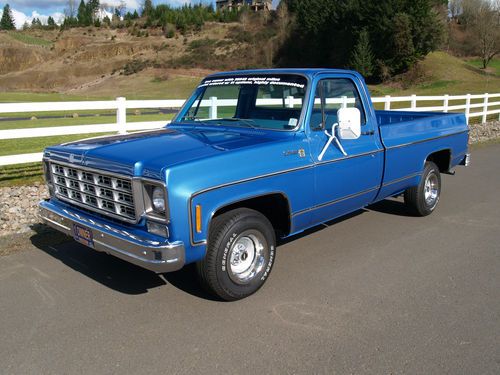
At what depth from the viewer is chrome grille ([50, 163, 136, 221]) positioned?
12.4 ft

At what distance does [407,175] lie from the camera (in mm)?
6043

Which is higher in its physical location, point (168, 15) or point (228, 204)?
point (168, 15)

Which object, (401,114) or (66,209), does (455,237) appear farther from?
(66,209)

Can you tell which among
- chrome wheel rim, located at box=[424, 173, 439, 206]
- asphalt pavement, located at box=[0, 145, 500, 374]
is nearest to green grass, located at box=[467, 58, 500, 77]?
chrome wheel rim, located at box=[424, 173, 439, 206]

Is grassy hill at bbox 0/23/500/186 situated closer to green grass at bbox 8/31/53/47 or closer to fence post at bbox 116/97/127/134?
green grass at bbox 8/31/53/47

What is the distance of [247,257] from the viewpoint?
13.8 ft

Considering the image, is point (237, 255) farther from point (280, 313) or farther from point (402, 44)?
point (402, 44)

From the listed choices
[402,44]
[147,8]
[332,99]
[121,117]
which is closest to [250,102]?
[332,99]

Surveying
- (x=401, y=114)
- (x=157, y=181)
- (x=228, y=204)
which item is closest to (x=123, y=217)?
(x=157, y=181)

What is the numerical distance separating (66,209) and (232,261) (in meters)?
1.61

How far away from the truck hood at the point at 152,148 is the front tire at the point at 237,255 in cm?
58

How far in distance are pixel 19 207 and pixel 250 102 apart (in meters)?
3.59

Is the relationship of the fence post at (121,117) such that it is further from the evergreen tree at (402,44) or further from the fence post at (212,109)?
the evergreen tree at (402,44)

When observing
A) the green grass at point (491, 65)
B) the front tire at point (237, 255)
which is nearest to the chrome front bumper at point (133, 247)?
the front tire at point (237, 255)
